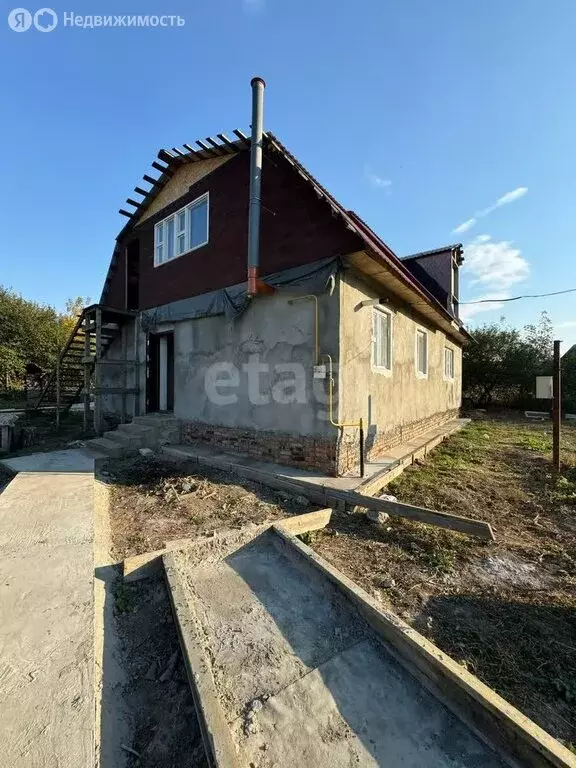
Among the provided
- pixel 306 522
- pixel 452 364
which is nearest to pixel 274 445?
pixel 306 522

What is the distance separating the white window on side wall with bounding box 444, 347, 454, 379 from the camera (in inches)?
536

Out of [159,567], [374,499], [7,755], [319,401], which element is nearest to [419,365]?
[319,401]

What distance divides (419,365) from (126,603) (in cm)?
900

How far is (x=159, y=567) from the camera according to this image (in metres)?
3.53

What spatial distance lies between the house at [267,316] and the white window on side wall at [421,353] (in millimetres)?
75

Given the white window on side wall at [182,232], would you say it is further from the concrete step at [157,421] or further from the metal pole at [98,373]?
the concrete step at [157,421]

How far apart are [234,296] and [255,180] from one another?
6.90 ft

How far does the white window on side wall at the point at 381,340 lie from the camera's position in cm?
705

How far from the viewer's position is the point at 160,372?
1012cm

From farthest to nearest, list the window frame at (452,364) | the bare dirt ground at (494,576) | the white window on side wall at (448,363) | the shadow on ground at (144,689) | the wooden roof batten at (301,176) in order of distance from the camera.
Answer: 1. the window frame at (452,364)
2. the white window on side wall at (448,363)
3. the wooden roof batten at (301,176)
4. the bare dirt ground at (494,576)
5. the shadow on ground at (144,689)

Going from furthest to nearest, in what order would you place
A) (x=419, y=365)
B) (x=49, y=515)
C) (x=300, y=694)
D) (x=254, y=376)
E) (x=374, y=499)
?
(x=419, y=365) < (x=254, y=376) < (x=374, y=499) < (x=49, y=515) < (x=300, y=694)

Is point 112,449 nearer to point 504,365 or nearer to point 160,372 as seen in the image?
point 160,372

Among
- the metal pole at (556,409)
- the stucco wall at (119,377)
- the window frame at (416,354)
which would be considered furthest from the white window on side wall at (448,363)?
the stucco wall at (119,377)

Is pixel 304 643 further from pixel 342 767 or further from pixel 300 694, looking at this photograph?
pixel 342 767
